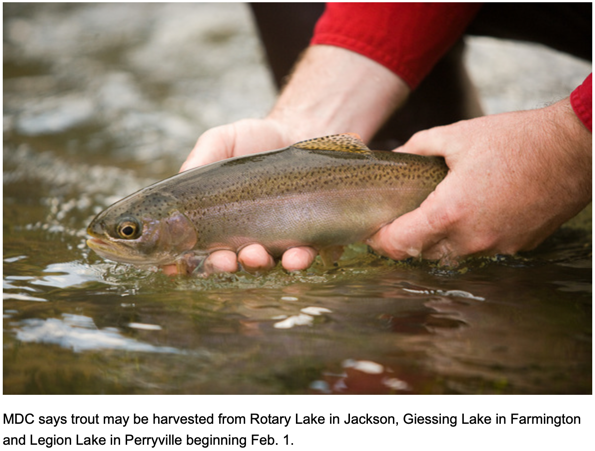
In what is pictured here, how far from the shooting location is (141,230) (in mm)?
2078

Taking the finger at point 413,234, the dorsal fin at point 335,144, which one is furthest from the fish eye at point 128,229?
the finger at point 413,234

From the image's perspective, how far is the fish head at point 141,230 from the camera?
207 centimetres

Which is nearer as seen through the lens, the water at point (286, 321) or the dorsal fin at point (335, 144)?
the water at point (286, 321)

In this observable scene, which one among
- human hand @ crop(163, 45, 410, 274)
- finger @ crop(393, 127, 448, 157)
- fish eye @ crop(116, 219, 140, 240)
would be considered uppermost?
human hand @ crop(163, 45, 410, 274)

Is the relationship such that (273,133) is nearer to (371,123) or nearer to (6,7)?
(371,123)

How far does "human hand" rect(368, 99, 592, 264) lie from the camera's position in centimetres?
200

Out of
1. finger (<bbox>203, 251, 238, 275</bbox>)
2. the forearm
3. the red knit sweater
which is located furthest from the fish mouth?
the red knit sweater

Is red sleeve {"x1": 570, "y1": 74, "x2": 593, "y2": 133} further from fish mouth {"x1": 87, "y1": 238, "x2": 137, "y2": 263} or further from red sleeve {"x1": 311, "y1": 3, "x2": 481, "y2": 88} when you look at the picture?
fish mouth {"x1": 87, "y1": 238, "x2": 137, "y2": 263}

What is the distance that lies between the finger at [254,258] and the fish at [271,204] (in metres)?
0.05

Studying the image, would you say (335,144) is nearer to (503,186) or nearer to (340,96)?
(503,186)

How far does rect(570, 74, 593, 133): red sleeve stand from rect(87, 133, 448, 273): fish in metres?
0.52

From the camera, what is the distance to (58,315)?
185cm

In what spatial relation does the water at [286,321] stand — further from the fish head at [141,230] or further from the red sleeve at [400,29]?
the red sleeve at [400,29]
